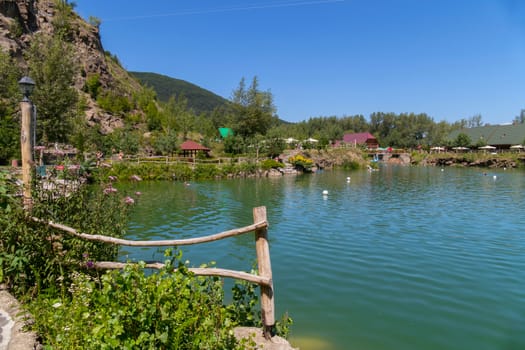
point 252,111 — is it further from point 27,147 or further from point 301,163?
point 27,147

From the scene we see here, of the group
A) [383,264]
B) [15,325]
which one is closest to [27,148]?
[15,325]

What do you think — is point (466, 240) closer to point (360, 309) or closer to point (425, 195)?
point (360, 309)

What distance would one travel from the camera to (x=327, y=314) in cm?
674

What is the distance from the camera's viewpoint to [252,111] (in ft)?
193

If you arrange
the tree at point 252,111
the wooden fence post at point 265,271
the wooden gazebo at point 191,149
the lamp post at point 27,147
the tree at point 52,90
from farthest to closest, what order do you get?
the tree at point 252,111 < the wooden gazebo at point 191,149 < the tree at point 52,90 < the lamp post at point 27,147 < the wooden fence post at point 265,271

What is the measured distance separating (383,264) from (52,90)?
26.4 meters

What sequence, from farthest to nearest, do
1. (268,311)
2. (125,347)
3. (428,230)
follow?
1. (428,230)
2. (268,311)
3. (125,347)

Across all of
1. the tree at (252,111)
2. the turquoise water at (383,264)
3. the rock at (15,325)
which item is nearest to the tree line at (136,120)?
the tree at (252,111)

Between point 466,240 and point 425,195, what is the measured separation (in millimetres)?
13153

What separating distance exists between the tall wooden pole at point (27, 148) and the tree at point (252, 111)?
53053mm

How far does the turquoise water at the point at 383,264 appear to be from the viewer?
20.2 ft

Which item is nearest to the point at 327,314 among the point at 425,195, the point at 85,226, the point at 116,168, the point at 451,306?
the point at 451,306

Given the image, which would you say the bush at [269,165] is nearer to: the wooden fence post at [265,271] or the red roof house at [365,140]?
the wooden fence post at [265,271]

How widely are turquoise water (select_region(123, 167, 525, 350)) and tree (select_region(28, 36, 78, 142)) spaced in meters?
12.2
